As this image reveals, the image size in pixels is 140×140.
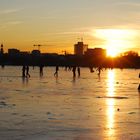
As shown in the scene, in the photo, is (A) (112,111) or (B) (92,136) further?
(A) (112,111)

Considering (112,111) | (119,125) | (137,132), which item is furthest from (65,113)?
(137,132)

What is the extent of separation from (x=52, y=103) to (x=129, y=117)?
6.87m

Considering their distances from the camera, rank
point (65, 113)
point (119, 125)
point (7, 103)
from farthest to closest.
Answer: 1. point (7, 103)
2. point (65, 113)
3. point (119, 125)

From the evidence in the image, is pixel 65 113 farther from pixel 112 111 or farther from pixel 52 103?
pixel 52 103

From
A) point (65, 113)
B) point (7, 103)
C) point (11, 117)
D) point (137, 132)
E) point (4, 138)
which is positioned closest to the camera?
point (4, 138)

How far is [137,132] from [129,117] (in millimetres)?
4507

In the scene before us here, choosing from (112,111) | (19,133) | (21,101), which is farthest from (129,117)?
(21,101)

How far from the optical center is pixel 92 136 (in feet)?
55.3

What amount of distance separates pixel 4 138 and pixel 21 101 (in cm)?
1271

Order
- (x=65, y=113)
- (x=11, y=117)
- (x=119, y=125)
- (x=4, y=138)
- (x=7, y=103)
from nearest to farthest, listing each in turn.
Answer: (x=4, y=138)
(x=119, y=125)
(x=11, y=117)
(x=65, y=113)
(x=7, y=103)

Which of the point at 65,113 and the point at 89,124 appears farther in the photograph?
the point at 65,113

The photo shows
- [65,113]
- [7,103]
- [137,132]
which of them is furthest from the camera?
[7,103]

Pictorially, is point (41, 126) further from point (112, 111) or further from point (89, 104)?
point (89, 104)

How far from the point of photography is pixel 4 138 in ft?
53.2
